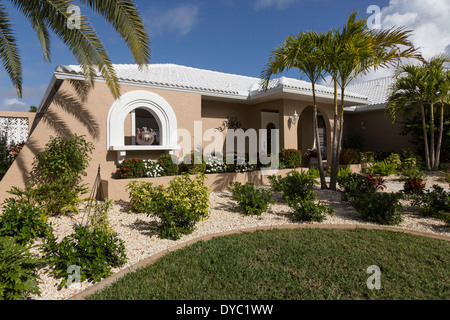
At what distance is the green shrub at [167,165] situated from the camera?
8844mm

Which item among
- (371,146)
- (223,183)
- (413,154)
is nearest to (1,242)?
(223,183)

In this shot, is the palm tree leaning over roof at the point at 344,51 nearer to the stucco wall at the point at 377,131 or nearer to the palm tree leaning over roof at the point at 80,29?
the palm tree leaning over roof at the point at 80,29

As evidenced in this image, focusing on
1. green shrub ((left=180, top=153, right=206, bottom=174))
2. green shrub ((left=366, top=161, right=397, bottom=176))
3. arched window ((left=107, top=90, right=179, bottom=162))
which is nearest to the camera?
arched window ((left=107, top=90, right=179, bottom=162))

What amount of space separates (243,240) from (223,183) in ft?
15.3

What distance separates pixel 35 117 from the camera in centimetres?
1191

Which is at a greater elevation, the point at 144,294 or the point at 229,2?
the point at 229,2

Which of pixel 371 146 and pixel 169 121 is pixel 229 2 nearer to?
pixel 169 121

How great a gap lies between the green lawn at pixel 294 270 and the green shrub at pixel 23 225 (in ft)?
7.81

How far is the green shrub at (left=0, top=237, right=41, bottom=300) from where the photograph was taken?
2820 millimetres

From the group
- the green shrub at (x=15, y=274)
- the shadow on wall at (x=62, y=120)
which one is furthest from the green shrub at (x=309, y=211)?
the shadow on wall at (x=62, y=120)

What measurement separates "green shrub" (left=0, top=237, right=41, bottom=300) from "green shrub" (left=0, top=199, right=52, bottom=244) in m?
1.41

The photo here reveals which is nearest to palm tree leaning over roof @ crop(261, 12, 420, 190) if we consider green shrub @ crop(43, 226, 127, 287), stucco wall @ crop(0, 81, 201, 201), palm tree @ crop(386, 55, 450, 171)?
palm tree @ crop(386, 55, 450, 171)

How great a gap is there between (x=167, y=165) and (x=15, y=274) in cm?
613

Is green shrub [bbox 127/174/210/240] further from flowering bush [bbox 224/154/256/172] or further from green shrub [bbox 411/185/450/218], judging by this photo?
green shrub [bbox 411/185/450/218]
